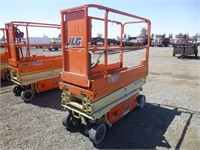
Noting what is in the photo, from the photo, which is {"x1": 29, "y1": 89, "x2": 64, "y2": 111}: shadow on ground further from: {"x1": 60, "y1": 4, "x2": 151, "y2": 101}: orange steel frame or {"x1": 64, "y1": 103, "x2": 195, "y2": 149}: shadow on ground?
{"x1": 60, "y1": 4, "x2": 151, "y2": 101}: orange steel frame

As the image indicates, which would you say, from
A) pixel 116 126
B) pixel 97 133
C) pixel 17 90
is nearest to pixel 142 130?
pixel 116 126

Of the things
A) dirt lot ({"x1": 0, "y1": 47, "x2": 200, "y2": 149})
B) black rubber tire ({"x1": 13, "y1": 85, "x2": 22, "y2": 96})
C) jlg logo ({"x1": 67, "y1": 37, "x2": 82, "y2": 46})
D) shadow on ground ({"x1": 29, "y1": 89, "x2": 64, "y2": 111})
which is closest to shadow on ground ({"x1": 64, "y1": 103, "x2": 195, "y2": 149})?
dirt lot ({"x1": 0, "y1": 47, "x2": 200, "y2": 149})

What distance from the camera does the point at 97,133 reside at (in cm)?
325

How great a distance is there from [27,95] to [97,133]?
3308mm

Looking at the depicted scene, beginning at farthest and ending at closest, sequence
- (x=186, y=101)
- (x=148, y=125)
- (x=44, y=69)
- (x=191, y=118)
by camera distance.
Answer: (x=44, y=69), (x=186, y=101), (x=191, y=118), (x=148, y=125)

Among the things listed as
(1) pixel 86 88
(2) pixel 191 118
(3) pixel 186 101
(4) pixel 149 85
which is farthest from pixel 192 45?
(1) pixel 86 88

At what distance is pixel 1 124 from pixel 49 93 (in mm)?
2304

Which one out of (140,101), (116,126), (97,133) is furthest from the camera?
(140,101)

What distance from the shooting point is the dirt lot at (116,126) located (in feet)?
10.9

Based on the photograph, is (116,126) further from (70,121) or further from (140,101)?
(140,101)

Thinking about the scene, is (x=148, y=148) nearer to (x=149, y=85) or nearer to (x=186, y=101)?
(x=186, y=101)

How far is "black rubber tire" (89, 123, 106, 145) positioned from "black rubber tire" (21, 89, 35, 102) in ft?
10.4

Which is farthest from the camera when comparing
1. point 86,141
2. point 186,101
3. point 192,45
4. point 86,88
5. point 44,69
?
point 192,45

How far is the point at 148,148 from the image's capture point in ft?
10.5
